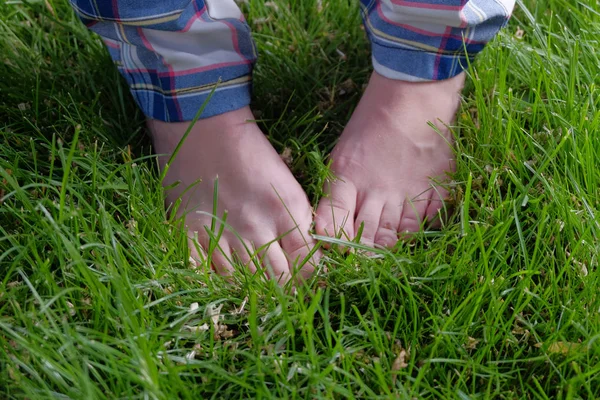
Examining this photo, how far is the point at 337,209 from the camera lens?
1283mm

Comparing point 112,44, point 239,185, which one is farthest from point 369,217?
point 112,44

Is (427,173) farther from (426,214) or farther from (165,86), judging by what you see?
(165,86)

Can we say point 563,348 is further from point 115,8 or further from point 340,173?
point 115,8

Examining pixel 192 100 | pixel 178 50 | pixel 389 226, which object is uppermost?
pixel 178 50

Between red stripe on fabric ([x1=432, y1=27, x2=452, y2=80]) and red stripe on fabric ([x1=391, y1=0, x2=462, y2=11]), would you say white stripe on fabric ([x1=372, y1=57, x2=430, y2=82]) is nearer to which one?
red stripe on fabric ([x1=432, y1=27, x2=452, y2=80])

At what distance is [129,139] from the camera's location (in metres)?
1.36

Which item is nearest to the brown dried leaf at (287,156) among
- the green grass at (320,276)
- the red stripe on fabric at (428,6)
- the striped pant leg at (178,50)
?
the green grass at (320,276)

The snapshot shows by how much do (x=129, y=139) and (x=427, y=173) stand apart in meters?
0.60

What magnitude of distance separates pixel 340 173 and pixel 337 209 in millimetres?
84

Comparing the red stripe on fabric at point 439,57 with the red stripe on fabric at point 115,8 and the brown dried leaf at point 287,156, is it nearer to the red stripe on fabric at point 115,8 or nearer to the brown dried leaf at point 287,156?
the brown dried leaf at point 287,156

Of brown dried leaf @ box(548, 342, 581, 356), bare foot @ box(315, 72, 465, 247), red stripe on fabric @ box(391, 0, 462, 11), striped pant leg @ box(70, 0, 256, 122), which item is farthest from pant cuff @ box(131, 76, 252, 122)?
brown dried leaf @ box(548, 342, 581, 356)

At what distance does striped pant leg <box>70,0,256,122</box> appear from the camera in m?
1.15

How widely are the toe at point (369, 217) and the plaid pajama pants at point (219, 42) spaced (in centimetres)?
25

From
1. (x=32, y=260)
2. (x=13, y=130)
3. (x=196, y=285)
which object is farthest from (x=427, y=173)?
(x=13, y=130)
